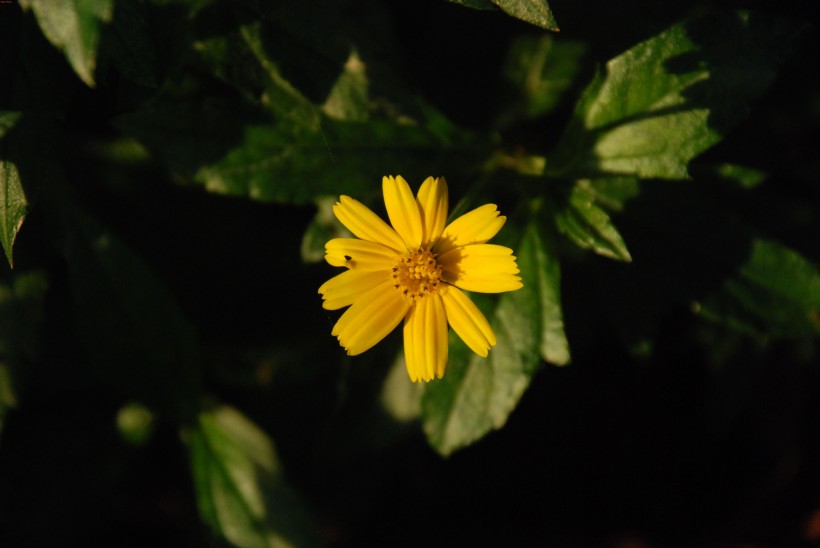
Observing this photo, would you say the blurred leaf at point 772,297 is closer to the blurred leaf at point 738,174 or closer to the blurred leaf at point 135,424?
the blurred leaf at point 738,174

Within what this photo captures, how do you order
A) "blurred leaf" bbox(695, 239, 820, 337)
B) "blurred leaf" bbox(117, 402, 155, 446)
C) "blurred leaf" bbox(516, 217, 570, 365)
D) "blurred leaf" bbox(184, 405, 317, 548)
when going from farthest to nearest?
"blurred leaf" bbox(117, 402, 155, 446), "blurred leaf" bbox(184, 405, 317, 548), "blurred leaf" bbox(695, 239, 820, 337), "blurred leaf" bbox(516, 217, 570, 365)

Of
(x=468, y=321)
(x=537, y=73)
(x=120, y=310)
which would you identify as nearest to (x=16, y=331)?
(x=120, y=310)

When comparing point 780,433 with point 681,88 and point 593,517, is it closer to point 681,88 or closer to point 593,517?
point 593,517

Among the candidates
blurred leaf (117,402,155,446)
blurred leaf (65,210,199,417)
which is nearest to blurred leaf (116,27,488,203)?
blurred leaf (65,210,199,417)

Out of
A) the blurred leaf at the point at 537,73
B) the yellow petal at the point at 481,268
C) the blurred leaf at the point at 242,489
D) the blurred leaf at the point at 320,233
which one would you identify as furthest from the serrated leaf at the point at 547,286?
the blurred leaf at the point at 242,489

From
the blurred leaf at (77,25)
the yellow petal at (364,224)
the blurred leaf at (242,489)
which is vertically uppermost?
the blurred leaf at (77,25)

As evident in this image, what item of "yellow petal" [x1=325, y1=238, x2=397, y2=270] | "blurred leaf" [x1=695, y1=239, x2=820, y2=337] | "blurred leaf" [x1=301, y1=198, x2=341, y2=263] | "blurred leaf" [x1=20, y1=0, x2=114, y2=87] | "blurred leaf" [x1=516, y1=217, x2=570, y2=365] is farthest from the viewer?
"blurred leaf" [x1=695, y1=239, x2=820, y2=337]

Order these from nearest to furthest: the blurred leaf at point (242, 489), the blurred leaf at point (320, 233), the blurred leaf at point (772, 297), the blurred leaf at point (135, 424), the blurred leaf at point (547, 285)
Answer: the blurred leaf at point (547, 285)
the blurred leaf at point (320, 233)
the blurred leaf at point (772, 297)
the blurred leaf at point (242, 489)
the blurred leaf at point (135, 424)

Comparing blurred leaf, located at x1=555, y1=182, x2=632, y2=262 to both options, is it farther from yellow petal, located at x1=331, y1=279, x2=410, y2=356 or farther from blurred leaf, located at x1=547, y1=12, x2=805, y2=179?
yellow petal, located at x1=331, y1=279, x2=410, y2=356

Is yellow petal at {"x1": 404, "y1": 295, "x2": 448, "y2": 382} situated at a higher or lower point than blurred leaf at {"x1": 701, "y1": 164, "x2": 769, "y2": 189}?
lower
